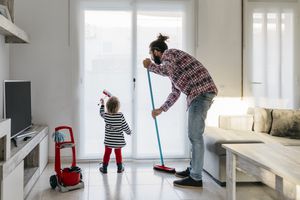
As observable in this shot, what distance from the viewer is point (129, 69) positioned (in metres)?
4.52

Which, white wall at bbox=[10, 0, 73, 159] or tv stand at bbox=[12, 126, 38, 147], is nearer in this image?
tv stand at bbox=[12, 126, 38, 147]

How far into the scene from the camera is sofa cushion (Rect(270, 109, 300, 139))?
3.88m

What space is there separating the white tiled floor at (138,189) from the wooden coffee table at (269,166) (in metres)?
0.61

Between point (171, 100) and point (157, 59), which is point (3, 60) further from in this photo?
point (171, 100)

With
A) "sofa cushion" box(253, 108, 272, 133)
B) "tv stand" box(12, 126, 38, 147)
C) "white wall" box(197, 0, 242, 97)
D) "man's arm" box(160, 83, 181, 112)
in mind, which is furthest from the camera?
"white wall" box(197, 0, 242, 97)

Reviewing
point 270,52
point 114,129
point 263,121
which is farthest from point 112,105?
point 270,52

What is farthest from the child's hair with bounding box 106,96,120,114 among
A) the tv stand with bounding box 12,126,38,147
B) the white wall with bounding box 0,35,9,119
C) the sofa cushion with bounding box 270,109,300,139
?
the sofa cushion with bounding box 270,109,300,139

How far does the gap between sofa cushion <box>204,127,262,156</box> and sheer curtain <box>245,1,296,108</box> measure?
3.10 ft

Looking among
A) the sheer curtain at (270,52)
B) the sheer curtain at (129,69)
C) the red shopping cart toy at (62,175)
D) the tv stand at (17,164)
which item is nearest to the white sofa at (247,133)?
the sheer curtain at (270,52)

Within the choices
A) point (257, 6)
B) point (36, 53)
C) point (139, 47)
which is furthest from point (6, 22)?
point (257, 6)

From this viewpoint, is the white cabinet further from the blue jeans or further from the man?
the blue jeans

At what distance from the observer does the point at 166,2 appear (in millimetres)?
4516

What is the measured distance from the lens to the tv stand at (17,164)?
7.06 feet

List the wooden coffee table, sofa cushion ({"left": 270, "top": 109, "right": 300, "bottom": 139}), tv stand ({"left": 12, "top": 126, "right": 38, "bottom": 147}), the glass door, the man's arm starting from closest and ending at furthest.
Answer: the wooden coffee table
tv stand ({"left": 12, "top": 126, "right": 38, "bottom": 147})
the man's arm
sofa cushion ({"left": 270, "top": 109, "right": 300, "bottom": 139})
the glass door
